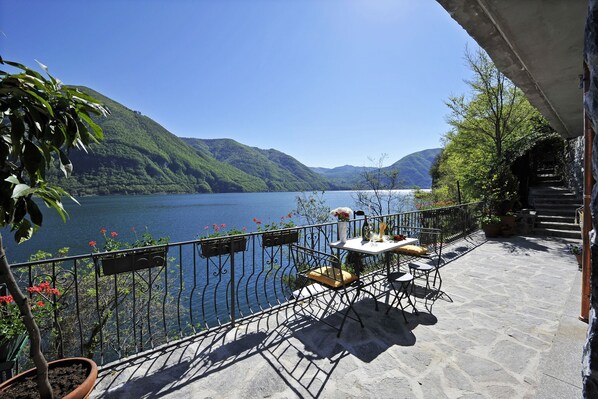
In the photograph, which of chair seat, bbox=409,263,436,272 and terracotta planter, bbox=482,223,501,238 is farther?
terracotta planter, bbox=482,223,501,238

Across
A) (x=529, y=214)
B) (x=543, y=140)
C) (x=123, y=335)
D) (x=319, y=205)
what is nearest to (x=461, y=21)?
(x=529, y=214)

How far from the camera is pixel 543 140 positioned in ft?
38.0

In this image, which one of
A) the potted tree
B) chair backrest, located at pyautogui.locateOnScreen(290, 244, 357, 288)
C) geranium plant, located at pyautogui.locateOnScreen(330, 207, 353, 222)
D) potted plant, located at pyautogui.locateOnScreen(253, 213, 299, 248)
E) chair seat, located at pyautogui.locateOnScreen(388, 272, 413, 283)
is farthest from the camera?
geranium plant, located at pyautogui.locateOnScreen(330, 207, 353, 222)

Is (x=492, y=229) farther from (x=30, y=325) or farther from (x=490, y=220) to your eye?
(x=30, y=325)

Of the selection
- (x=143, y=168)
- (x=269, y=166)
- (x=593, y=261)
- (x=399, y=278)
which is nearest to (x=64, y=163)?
(x=593, y=261)

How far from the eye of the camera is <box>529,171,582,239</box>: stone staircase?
774 centimetres

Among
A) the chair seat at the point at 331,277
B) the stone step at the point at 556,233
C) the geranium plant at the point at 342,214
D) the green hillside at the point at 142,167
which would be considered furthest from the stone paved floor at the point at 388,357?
the green hillside at the point at 142,167

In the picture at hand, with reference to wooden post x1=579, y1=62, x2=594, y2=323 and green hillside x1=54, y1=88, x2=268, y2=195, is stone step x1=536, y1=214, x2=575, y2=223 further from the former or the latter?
green hillside x1=54, y1=88, x2=268, y2=195

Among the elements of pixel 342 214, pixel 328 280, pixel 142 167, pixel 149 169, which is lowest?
pixel 328 280

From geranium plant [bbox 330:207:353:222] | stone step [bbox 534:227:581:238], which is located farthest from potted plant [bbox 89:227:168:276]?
stone step [bbox 534:227:581:238]

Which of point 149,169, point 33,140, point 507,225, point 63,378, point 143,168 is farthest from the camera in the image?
point 149,169

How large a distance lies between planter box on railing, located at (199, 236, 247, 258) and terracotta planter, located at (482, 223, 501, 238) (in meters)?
8.00

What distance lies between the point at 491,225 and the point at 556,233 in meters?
1.92

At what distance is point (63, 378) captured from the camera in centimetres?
160
